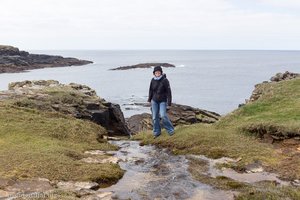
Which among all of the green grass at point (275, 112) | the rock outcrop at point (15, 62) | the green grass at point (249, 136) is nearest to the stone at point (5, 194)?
the green grass at point (249, 136)

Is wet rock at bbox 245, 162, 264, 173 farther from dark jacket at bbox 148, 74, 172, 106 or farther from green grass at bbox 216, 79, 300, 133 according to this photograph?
dark jacket at bbox 148, 74, 172, 106

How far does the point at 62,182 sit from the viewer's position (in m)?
13.0

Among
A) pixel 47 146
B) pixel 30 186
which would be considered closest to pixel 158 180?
pixel 30 186

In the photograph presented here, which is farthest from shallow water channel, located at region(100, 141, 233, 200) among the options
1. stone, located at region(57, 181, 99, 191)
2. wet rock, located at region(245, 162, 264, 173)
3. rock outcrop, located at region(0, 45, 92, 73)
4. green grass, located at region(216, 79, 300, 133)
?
rock outcrop, located at region(0, 45, 92, 73)

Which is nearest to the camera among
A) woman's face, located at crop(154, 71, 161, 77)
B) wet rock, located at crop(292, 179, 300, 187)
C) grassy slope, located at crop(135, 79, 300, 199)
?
wet rock, located at crop(292, 179, 300, 187)

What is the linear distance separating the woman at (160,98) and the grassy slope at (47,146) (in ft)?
10.6

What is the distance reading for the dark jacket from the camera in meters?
20.1

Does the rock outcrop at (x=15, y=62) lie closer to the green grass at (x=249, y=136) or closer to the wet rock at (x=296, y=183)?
the green grass at (x=249, y=136)

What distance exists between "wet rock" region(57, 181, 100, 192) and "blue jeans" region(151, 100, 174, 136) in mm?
7949

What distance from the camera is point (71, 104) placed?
88.0 ft

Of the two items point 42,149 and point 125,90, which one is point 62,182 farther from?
point 125,90

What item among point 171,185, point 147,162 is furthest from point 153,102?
point 171,185

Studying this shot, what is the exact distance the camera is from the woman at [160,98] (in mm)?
20141

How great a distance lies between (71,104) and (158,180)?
14.5 meters
